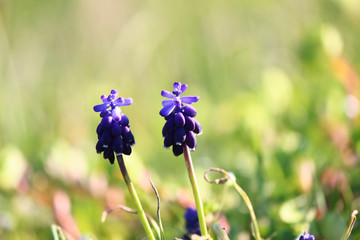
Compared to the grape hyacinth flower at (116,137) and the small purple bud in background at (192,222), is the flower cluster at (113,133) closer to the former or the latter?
the grape hyacinth flower at (116,137)

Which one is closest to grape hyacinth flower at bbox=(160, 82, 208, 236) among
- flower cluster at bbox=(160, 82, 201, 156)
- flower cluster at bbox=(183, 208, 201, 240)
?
flower cluster at bbox=(160, 82, 201, 156)

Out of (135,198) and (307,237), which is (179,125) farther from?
(307,237)

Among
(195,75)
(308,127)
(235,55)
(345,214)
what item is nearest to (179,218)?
(345,214)

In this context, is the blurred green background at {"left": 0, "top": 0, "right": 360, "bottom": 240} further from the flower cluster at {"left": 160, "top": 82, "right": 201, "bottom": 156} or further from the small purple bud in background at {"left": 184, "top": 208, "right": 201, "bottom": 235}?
the flower cluster at {"left": 160, "top": 82, "right": 201, "bottom": 156}

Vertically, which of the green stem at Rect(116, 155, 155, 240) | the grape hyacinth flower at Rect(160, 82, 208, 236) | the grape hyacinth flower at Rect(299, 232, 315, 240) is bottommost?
the grape hyacinth flower at Rect(299, 232, 315, 240)

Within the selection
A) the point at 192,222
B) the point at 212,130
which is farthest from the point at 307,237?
the point at 212,130

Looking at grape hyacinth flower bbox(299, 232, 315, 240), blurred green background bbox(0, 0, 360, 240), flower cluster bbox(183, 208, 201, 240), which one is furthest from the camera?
blurred green background bbox(0, 0, 360, 240)
